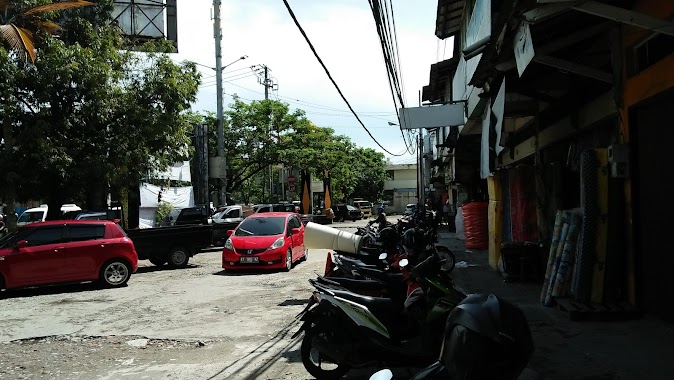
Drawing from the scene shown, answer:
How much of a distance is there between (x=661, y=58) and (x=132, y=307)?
880cm

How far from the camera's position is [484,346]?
2.48m

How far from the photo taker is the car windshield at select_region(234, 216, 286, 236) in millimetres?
14852

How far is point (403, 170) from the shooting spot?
9512 centimetres

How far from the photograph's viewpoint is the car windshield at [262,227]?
48.7 ft

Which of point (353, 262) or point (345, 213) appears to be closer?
point (353, 262)

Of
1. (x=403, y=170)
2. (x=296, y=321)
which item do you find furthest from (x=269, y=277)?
(x=403, y=170)

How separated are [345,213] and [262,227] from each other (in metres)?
35.1

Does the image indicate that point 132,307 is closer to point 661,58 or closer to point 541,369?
point 541,369

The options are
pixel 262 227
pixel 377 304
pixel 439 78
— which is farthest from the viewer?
pixel 439 78

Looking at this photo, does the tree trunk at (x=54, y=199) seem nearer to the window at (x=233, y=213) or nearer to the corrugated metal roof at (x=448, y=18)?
the window at (x=233, y=213)

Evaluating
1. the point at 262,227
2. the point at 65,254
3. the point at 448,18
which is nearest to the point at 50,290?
the point at 65,254

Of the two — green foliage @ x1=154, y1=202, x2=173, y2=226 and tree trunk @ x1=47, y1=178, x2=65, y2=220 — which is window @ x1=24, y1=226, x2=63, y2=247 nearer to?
tree trunk @ x1=47, y1=178, x2=65, y2=220

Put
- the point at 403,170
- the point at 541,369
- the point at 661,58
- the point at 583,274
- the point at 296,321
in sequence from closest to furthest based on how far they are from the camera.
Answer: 1. the point at 541,369
2. the point at 661,58
3. the point at 583,274
4. the point at 296,321
5. the point at 403,170

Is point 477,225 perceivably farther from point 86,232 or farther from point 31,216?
point 31,216
